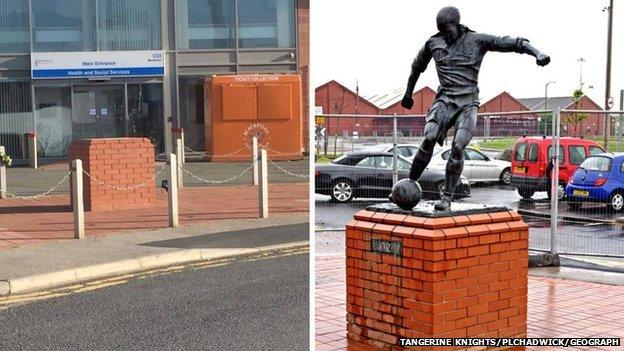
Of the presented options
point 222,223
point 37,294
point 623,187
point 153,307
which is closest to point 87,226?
point 222,223

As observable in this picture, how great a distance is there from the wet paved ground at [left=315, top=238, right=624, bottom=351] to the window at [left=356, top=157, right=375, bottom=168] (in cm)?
585

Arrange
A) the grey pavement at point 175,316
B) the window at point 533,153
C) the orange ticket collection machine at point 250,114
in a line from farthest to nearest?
the orange ticket collection machine at point 250,114 → the window at point 533,153 → the grey pavement at point 175,316

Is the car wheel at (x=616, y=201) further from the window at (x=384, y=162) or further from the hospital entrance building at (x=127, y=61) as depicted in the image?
the hospital entrance building at (x=127, y=61)

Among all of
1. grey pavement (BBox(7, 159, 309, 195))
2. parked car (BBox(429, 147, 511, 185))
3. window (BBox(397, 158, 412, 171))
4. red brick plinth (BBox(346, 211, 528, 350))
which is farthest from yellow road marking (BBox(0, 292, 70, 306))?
parked car (BBox(429, 147, 511, 185))

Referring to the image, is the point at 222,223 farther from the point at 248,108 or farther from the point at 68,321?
the point at 248,108

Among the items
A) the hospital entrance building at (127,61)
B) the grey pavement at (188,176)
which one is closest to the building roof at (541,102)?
the grey pavement at (188,176)

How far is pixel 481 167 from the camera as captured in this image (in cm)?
1780

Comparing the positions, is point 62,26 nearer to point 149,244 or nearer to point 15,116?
point 15,116

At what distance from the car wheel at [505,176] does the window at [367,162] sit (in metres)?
3.60

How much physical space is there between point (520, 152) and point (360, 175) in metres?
3.84

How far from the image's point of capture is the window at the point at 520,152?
15859 millimetres

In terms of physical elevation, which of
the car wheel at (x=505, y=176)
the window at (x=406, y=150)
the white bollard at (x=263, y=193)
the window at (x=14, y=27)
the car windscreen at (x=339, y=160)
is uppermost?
the window at (x=14, y=27)

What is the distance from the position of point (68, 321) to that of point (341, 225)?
6.59 meters

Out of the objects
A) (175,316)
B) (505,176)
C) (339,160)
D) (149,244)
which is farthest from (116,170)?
(505,176)
